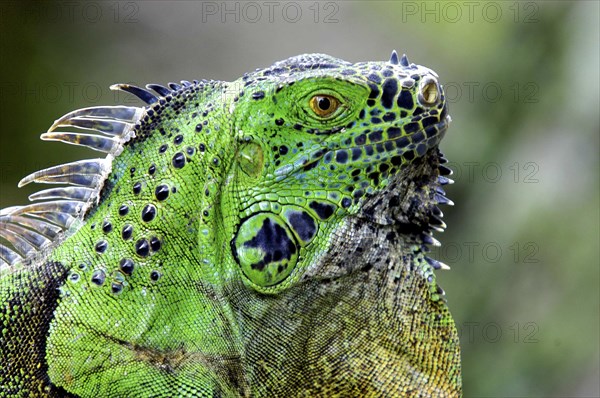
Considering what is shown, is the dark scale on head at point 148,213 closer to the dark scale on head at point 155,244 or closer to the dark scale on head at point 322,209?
the dark scale on head at point 155,244

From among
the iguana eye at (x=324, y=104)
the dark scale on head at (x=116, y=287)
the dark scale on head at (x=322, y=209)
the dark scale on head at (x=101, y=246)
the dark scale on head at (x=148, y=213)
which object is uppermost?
the iguana eye at (x=324, y=104)

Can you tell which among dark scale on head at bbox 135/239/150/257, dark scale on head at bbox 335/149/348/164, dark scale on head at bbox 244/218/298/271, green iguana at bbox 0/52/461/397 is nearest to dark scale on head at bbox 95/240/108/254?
green iguana at bbox 0/52/461/397

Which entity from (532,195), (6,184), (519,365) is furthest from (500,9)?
(6,184)

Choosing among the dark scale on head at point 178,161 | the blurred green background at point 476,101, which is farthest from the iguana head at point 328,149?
the blurred green background at point 476,101

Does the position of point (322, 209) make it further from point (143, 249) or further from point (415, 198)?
point (143, 249)
